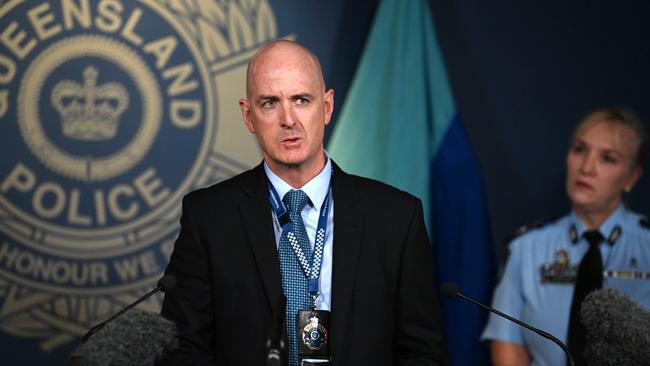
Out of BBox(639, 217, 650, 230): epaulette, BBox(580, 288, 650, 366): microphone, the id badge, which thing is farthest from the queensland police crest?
BBox(580, 288, 650, 366): microphone

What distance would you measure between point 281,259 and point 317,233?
0.11 metres

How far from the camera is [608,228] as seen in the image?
340 cm

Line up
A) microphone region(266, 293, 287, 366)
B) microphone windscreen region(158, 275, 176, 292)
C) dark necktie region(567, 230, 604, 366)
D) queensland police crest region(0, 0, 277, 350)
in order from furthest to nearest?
queensland police crest region(0, 0, 277, 350) < dark necktie region(567, 230, 604, 366) < microphone windscreen region(158, 275, 176, 292) < microphone region(266, 293, 287, 366)

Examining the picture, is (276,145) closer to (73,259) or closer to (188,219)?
(188,219)

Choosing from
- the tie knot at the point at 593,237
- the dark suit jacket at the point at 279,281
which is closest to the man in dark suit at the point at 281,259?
the dark suit jacket at the point at 279,281

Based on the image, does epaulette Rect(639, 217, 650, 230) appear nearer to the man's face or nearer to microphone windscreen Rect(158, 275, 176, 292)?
the man's face

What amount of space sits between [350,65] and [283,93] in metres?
1.67

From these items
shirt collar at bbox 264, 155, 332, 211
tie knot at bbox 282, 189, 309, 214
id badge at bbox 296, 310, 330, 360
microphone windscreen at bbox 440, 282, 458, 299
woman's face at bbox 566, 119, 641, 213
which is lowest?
id badge at bbox 296, 310, 330, 360

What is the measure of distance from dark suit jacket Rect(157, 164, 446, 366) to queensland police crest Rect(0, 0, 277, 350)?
1350 mm

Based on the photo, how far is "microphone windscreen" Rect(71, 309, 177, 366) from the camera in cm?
182

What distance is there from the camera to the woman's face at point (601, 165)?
337 cm

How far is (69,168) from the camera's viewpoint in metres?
3.48

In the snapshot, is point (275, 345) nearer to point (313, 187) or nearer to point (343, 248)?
point (343, 248)

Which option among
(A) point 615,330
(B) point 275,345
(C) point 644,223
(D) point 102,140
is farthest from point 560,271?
(B) point 275,345
